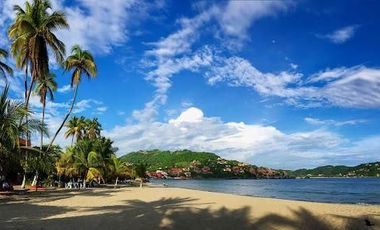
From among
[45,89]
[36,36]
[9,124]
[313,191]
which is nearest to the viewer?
Answer: [9,124]

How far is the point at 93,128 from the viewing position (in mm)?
93625

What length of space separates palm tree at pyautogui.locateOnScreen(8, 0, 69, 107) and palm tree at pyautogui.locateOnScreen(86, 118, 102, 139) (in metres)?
51.0

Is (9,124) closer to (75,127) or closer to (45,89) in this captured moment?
(45,89)

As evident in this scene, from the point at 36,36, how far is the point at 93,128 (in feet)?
186

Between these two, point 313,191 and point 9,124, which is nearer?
point 9,124

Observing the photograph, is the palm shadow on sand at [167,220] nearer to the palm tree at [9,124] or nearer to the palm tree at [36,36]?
the palm tree at [9,124]

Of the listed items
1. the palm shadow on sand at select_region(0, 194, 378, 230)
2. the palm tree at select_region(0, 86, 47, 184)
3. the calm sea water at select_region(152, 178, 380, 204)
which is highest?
the palm tree at select_region(0, 86, 47, 184)

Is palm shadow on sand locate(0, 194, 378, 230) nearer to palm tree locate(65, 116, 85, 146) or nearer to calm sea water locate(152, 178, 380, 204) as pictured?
calm sea water locate(152, 178, 380, 204)

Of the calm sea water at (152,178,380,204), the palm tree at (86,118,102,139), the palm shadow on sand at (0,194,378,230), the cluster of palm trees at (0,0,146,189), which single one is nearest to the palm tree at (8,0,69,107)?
the cluster of palm trees at (0,0,146,189)

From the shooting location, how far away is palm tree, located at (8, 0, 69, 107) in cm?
3834

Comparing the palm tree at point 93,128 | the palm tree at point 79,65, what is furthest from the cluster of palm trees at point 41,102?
the palm tree at point 93,128

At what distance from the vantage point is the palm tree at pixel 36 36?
1510 inches

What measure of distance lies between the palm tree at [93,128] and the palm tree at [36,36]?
167ft

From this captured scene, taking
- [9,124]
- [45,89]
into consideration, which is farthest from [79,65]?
[9,124]
